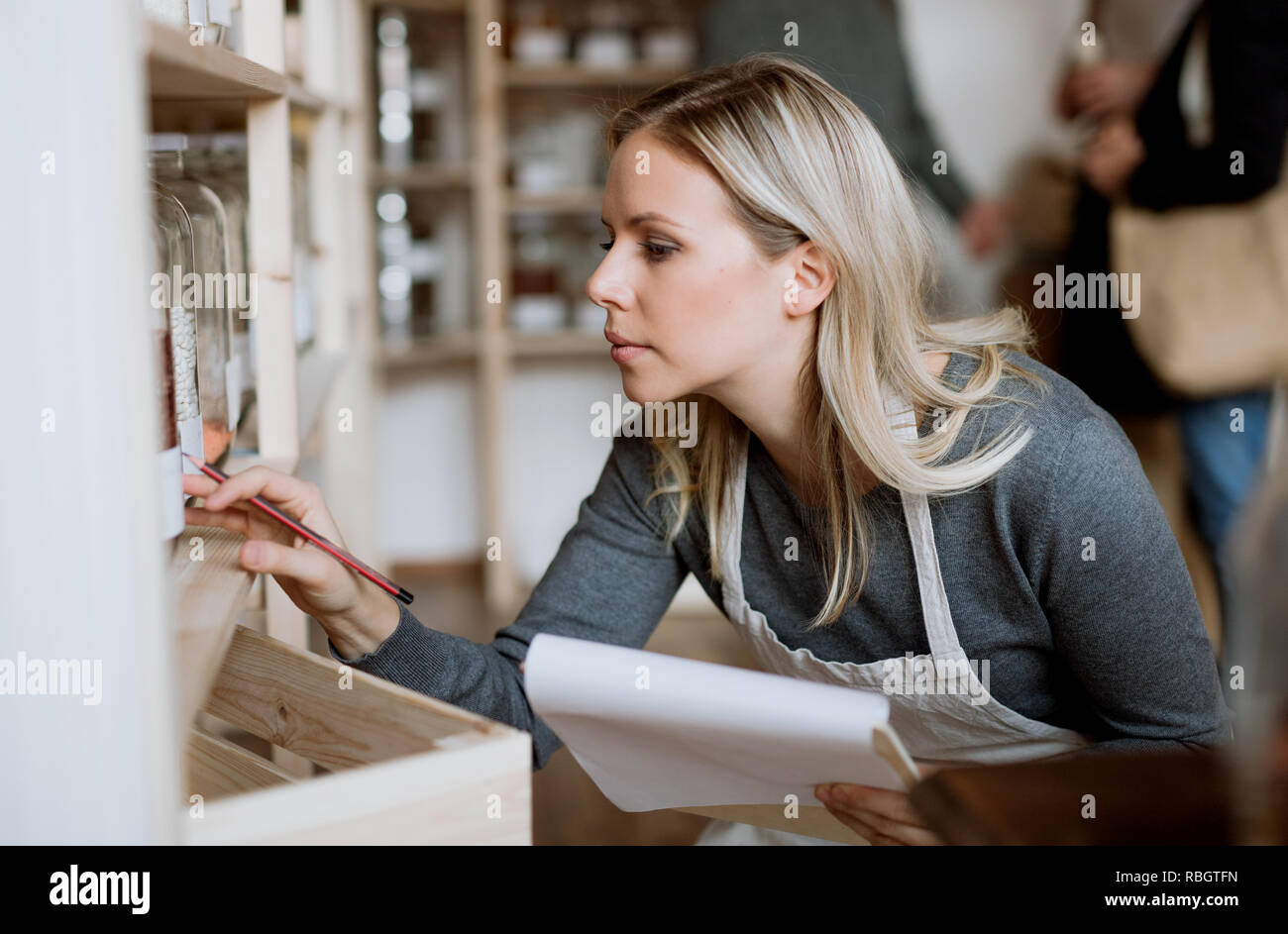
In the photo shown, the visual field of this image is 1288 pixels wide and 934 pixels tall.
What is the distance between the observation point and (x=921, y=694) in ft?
3.31

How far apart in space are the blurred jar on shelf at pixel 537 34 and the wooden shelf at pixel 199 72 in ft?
7.22

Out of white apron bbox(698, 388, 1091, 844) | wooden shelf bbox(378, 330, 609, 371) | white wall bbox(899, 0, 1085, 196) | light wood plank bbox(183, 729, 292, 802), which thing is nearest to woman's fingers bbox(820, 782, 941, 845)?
white apron bbox(698, 388, 1091, 844)

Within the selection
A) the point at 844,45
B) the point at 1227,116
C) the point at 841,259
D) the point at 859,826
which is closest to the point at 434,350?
the point at 844,45

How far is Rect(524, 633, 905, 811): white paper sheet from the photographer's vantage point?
2.03ft

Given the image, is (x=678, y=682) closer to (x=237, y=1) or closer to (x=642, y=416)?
(x=642, y=416)

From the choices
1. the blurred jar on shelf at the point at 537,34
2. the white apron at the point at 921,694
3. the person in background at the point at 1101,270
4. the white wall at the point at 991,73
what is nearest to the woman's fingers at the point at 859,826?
the white apron at the point at 921,694

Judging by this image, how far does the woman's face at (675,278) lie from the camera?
3.17 feet

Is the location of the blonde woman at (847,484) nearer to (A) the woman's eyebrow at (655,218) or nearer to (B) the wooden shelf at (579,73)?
(A) the woman's eyebrow at (655,218)

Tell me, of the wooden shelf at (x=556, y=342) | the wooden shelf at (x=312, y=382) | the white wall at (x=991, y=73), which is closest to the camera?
the wooden shelf at (x=312, y=382)

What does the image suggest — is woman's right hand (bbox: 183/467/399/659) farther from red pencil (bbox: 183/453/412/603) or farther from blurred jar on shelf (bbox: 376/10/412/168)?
blurred jar on shelf (bbox: 376/10/412/168)

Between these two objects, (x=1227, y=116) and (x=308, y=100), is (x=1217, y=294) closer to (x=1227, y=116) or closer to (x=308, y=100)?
(x=1227, y=116)

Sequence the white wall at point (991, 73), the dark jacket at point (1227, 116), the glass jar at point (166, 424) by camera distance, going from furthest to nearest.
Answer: the white wall at point (991, 73)
the dark jacket at point (1227, 116)
the glass jar at point (166, 424)

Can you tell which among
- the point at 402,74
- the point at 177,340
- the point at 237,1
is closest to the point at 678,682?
the point at 177,340

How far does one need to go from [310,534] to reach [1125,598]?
0.60 meters
